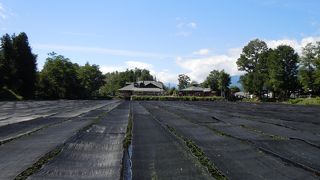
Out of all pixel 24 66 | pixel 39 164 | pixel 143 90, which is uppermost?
pixel 24 66

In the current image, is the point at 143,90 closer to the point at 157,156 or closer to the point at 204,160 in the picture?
the point at 157,156

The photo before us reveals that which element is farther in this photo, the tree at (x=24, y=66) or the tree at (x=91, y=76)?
the tree at (x=91, y=76)

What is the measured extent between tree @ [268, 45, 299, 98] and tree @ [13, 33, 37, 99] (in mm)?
46700

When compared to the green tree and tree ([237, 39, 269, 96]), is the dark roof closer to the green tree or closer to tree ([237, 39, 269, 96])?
tree ([237, 39, 269, 96])

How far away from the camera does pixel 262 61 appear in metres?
94.0

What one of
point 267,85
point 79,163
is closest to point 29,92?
point 267,85

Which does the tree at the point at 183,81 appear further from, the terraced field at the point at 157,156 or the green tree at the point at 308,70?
the terraced field at the point at 157,156

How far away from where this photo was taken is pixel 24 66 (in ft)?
252

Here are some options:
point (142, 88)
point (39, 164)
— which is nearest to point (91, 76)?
point (142, 88)

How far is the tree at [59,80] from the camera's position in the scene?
8706cm

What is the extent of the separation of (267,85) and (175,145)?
79830 mm

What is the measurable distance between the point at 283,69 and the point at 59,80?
47849mm

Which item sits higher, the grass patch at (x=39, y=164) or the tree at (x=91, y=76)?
the tree at (x=91, y=76)

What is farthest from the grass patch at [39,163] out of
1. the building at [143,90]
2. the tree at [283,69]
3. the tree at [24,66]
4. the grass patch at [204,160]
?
the building at [143,90]
